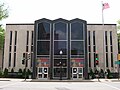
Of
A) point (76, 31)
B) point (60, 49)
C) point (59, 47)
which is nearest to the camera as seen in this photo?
point (60, 49)

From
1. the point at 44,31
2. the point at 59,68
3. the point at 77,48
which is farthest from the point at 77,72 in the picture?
the point at 44,31

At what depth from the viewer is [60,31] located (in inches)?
1706

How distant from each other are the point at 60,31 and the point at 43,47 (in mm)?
4826

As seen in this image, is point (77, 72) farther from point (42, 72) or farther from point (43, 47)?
point (43, 47)

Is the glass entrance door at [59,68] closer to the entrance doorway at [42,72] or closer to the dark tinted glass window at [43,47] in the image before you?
the entrance doorway at [42,72]

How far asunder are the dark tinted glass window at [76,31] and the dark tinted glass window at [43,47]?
17.6 ft

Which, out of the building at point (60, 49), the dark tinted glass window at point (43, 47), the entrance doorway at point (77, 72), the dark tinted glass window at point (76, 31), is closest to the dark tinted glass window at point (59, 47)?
the building at point (60, 49)

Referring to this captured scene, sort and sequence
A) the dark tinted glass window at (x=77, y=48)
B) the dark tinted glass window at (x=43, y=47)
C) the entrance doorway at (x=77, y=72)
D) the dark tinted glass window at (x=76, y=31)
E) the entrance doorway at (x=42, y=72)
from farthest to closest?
the dark tinted glass window at (x=76, y=31)
the dark tinted glass window at (x=43, y=47)
the dark tinted glass window at (x=77, y=48)
the entrance doorway at (x=42, y=72)
the entrance doorway at (x=77, y=72)

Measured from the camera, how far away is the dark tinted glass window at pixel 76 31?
42719 mm

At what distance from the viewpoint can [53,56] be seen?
4197 cm

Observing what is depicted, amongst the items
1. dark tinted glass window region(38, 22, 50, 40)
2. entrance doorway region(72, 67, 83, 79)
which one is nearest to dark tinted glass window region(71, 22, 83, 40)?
dark tinted glass window region(38, 22, 50, 40)

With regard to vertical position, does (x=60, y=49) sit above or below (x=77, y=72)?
above

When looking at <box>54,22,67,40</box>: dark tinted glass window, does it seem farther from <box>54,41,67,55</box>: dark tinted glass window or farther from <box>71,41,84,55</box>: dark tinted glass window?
<box>71,41,84,55</box>: dark tinted glass window

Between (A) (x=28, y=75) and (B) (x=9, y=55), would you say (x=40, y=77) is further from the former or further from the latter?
(B) (x=9, y=55)
